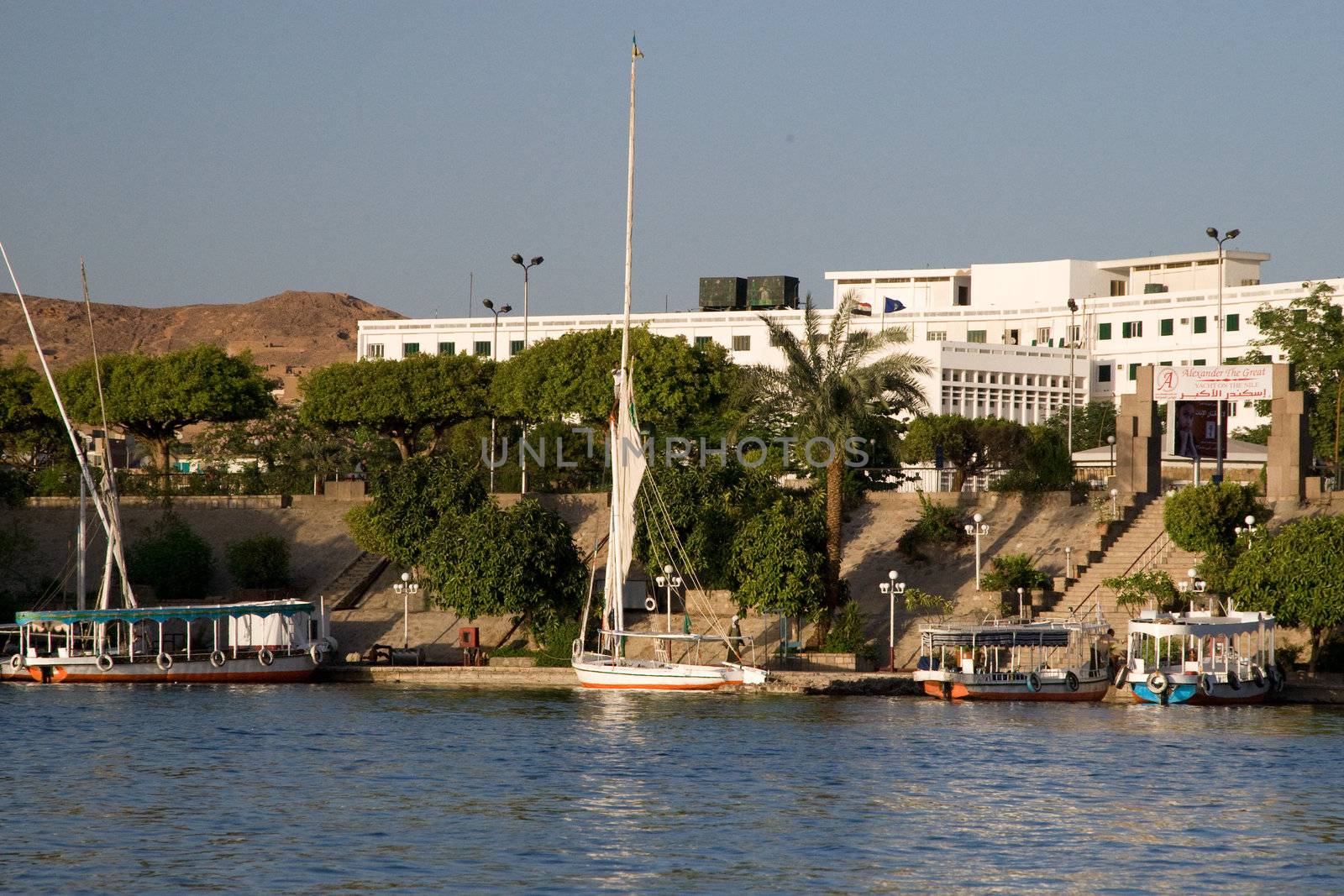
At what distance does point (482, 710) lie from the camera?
169ft

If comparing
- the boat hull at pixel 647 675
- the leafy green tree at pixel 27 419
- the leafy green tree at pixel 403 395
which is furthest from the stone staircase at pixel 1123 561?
the leafy green tree at pixel 27 419

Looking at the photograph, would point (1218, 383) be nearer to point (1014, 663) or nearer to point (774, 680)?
point (1014, 663)

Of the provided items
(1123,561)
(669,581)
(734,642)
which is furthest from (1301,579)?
(669,581)

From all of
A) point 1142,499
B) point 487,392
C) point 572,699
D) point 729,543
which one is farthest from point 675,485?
point 487,392

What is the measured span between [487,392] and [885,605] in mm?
35664

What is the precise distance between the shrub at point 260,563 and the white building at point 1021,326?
102ft

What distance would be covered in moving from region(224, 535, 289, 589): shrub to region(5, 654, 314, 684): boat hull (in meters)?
8.68

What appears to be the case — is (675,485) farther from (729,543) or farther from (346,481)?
(346,481)

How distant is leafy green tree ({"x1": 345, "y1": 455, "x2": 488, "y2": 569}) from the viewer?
67.3m

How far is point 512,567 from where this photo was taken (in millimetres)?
60906

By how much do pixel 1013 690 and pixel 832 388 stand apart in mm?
11777

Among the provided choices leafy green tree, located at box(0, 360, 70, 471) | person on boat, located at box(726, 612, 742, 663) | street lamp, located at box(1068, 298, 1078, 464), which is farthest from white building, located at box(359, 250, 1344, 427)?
person on boat, located at box(726, 612, 742, 663)

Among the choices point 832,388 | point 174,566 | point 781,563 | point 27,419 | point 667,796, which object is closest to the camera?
point 667,796

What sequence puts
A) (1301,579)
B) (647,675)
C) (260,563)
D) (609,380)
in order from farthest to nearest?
(609,380) → (260,563) → (647,675) → (1301,579)
